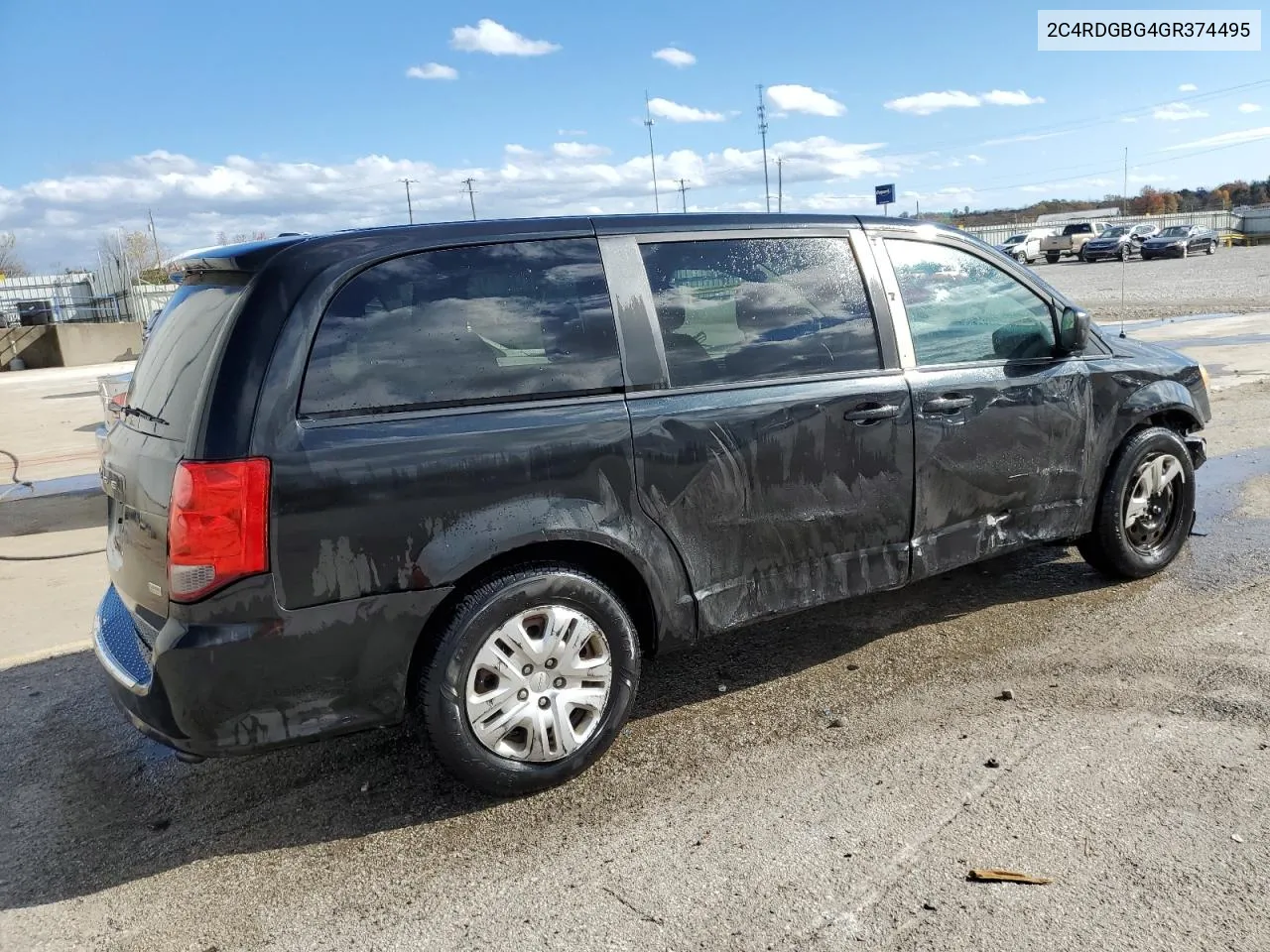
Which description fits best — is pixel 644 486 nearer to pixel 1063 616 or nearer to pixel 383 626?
pixel 383 626

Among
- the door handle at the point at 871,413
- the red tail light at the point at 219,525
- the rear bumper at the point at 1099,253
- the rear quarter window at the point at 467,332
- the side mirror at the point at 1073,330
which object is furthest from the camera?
the rear bumper at the point at 1099,253

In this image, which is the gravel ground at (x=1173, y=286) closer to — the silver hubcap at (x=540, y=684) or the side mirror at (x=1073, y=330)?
the side mirror at (x=1073, y=330)

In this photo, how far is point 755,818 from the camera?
10.6ft

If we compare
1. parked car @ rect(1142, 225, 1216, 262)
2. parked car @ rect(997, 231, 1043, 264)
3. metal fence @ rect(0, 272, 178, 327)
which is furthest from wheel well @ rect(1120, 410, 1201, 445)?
parked car @ rect(1142, 225, 1216, 262)

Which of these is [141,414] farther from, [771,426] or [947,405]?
[947,405]

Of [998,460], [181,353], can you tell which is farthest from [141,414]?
[998,460]

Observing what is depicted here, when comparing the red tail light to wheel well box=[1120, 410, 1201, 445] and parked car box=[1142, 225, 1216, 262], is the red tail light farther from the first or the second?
parked car box=[1142, 225, 1216, 262]

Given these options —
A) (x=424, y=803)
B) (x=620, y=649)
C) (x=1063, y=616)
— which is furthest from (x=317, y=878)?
(x=1063, y=616)

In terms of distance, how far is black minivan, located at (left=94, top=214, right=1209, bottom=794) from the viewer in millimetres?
3002

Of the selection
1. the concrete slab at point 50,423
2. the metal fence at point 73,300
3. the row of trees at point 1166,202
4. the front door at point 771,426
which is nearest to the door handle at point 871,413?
the front door at point 771,426

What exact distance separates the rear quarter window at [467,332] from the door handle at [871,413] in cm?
99

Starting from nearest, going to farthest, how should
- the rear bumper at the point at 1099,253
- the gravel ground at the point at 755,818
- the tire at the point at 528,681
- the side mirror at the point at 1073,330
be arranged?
the gravel ground at the point at 755,818, the tire at the point at 528,681, the side mirror at the point at 1073,330, the rear bumper at the point at 1099,253

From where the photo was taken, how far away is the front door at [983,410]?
4250 millimetres

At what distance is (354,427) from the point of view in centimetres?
308
